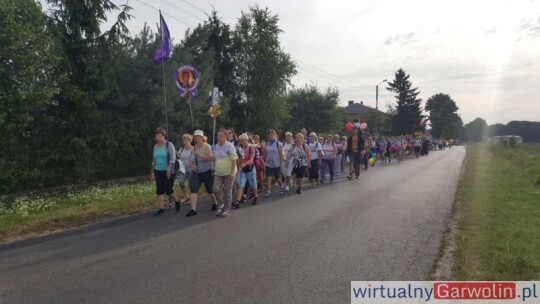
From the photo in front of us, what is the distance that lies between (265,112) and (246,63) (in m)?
3.88

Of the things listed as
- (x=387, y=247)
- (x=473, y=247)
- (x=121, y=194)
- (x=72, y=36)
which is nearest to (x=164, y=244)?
(x=387, y=247)

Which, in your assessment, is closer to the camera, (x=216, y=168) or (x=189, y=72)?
(x=216, y=168)

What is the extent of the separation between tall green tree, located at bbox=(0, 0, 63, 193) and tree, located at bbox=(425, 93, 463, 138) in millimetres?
118514

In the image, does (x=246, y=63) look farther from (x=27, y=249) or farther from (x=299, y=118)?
(x=27, y=249)

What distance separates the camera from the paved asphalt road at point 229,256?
15.6ft

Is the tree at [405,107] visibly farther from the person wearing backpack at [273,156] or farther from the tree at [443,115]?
the person wearing backpack at [273,156]

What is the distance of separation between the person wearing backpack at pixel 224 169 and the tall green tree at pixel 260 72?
66.9 feet

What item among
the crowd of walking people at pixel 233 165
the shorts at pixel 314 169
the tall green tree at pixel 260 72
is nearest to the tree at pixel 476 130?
the tall green tree at pixel 260 72

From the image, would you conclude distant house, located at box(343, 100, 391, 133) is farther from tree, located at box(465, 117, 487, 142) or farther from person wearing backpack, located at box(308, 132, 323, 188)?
tree, located at box(465, 117, 487, 142)

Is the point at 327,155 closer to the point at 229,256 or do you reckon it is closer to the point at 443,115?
the point at 229,256

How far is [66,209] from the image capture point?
10.0m

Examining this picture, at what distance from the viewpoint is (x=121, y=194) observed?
12391 mm

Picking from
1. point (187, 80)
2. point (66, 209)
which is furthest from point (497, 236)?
point (187, 80)

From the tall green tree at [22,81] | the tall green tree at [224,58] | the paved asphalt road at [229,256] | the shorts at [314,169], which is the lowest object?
the paved asphalt road at [229,256]
